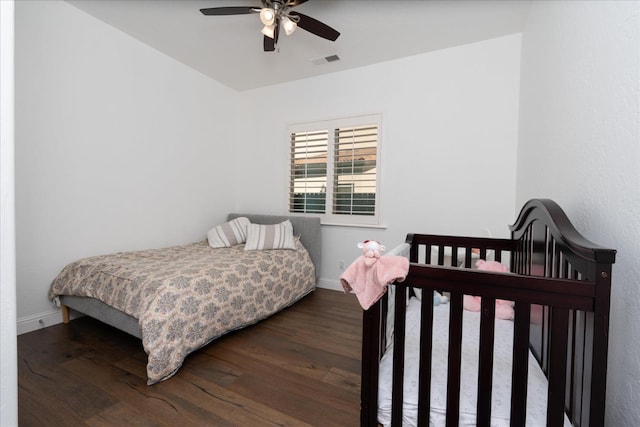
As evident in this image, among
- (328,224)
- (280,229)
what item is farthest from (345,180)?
(280,229)

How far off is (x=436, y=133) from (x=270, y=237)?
6.72 feet

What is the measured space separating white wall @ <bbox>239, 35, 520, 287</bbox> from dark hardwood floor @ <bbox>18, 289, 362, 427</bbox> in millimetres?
1310

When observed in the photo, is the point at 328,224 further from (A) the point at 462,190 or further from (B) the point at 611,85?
(B) the point at 611,85

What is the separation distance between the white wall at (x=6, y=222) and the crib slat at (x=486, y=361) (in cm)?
160

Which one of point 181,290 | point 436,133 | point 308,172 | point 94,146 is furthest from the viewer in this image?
point 308,172

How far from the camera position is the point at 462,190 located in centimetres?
268

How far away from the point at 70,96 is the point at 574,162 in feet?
11.4

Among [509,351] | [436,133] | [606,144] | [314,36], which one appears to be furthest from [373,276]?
[314,36]

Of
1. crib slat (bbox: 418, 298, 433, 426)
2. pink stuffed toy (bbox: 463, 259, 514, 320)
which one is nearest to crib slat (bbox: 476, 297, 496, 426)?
crib slat (bbox: 418, 298, 433, 426)

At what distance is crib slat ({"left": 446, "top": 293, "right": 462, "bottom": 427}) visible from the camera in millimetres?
874

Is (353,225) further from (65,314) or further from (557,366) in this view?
(65,314)

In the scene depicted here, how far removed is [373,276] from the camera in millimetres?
932

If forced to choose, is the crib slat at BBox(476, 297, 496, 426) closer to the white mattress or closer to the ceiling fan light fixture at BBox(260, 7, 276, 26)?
the white mattress

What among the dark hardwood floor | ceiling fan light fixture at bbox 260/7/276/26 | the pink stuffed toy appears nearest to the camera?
the dark hardwood floor
